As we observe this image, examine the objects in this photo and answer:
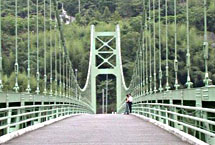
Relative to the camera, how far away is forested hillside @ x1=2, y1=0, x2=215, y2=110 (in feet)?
56.9

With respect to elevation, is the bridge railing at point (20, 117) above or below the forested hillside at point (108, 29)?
below

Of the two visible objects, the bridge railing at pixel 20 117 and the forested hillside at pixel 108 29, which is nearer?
the bridge railing at pixel 20 117

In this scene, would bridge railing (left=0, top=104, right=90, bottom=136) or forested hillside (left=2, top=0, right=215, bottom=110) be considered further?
forested hillside (left=2, top=0, right=215, bottom=110)

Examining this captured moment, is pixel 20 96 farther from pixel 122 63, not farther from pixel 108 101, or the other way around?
pixel 108 101

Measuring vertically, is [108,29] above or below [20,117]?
above

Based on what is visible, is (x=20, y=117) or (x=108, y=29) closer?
→ (x=20, y=117)

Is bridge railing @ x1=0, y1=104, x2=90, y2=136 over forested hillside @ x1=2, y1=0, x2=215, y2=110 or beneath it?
beneath

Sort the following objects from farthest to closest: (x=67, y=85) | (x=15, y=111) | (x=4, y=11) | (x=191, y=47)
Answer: (x=67, y=85) → (x=4, y=11) → (x=191, y=47) → (x=15, y=111)

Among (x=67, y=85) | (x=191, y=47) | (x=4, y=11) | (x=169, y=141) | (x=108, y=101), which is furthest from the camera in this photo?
(x=108, y=101)

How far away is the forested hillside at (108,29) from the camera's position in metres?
17.3

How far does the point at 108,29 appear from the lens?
82.6 meters

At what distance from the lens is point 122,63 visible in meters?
69.8

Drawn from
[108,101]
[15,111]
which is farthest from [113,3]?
[15,111]

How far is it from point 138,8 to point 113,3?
35.1 m
